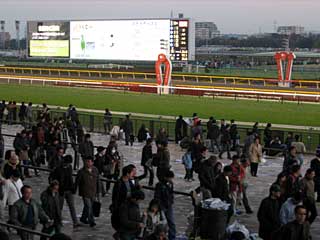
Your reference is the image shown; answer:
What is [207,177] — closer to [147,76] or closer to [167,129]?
[167,129]

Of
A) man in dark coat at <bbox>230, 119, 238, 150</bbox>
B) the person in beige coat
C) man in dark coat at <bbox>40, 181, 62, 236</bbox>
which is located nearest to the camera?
man in dark coat at <bbox>40, 181, 62, 236</bbox>

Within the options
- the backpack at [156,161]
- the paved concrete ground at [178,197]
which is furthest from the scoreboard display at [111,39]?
the backpack at [156,161]

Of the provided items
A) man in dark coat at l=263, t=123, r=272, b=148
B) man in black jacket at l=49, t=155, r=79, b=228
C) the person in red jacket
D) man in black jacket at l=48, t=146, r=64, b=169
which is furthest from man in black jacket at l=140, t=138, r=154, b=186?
man in dark coat at l=263, t=123, r=272, b=148

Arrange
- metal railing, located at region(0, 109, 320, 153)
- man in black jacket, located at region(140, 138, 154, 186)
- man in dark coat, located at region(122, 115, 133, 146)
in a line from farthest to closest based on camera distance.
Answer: man in dark coat, located at region(122, 115, 133, 146) → metal railing, located at region(0, 109, 320, 153) → man in black jacket, located at region(140, 138, 154, 186)

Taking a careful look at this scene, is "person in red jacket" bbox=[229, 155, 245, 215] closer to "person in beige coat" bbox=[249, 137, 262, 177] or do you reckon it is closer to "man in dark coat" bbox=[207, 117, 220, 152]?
"person in beige coat" bbox=[249, 137, 262, 177]

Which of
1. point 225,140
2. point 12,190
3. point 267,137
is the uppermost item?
point 12,190

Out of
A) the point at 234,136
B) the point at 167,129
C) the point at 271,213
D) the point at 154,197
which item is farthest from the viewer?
the point at 167,129

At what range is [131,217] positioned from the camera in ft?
34.7

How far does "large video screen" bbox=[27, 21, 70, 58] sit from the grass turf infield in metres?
28.4

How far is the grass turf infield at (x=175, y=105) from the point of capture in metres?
38.5

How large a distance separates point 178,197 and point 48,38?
74288mm

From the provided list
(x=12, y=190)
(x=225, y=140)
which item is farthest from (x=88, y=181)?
(x=225, y=140)

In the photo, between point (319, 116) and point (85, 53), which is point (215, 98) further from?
point (85, 53)

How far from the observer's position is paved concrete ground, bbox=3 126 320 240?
14.0 metres
